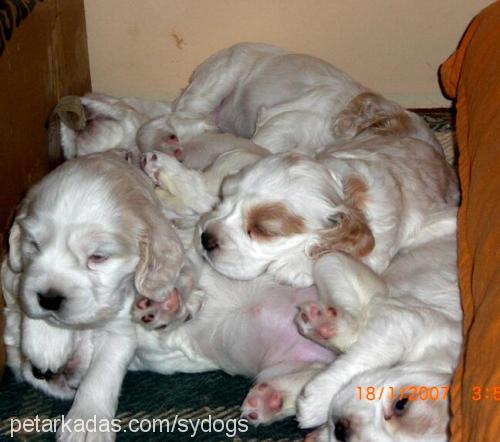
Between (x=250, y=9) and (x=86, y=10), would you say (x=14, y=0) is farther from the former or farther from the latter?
(x=250, y=9)

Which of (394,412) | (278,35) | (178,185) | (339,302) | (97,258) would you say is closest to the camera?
(394,412)

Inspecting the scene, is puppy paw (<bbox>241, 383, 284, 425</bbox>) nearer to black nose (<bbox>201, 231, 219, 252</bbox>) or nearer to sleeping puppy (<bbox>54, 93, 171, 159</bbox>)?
black nose (<bbox>201, 231, 219, 252</bbox>)

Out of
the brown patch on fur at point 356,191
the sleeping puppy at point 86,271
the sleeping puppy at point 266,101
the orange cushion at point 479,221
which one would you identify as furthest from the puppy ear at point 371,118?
the sleeping puppy at point 86,271

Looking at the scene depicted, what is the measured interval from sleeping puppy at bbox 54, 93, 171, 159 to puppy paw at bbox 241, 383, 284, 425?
1.43 metres

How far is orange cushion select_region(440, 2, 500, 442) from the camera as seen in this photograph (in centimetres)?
220

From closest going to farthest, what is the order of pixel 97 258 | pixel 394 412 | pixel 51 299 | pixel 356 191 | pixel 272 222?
pixel 394 412 → pixel 51 299 → pixel 97 258 → pixel 272 222 → pixel 356 191

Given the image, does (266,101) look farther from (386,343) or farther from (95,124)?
(386,343)

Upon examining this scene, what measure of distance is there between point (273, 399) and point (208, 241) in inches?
25.4

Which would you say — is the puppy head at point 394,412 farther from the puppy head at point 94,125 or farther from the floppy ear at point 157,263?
the puppy head at point 94,125

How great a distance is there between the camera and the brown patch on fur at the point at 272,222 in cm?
305

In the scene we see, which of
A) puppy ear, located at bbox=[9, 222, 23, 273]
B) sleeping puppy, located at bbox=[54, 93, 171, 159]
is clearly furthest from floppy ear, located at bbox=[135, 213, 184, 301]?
sleeping puppy, located at bbox=[54, 93, 171, 159]

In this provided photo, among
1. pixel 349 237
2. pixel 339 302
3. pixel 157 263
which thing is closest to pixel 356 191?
pixel 349 237

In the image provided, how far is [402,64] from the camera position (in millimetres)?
4652

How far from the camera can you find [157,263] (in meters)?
2.83
